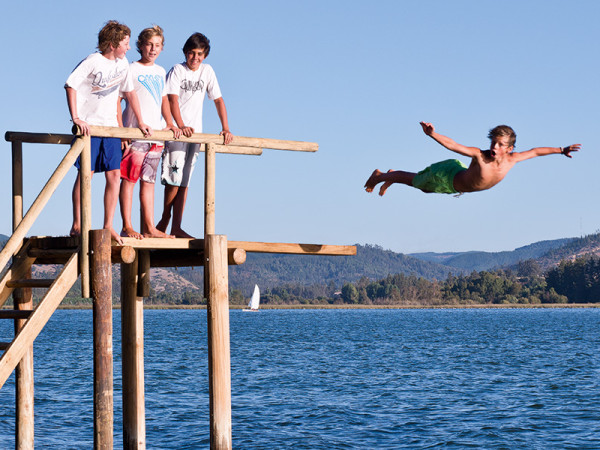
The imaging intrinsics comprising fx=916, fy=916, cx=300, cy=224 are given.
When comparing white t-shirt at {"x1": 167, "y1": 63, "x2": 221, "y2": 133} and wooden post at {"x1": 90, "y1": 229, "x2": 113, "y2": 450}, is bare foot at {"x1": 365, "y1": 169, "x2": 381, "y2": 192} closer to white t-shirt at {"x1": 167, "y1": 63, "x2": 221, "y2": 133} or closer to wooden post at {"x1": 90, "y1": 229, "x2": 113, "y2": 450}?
white t-shirt at {"x1": 167, "y1": 63, "x2": 221, "y2": 133}

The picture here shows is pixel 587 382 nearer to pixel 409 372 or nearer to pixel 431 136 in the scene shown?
pixel 409 372

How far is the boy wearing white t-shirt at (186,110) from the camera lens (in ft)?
37.3

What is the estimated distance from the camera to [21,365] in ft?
41.7

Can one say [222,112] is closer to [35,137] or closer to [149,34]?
[149,34]

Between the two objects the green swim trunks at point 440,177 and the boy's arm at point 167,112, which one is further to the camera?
the boy's arm at point 167,112

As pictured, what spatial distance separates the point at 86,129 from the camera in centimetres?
1045

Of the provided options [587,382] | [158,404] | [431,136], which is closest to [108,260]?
[431,136]

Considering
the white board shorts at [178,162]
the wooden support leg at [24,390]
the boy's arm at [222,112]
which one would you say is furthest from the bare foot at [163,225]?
the wooden support leg at [24,390]

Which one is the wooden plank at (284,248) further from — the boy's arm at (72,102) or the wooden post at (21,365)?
the wooden post at (21,365)

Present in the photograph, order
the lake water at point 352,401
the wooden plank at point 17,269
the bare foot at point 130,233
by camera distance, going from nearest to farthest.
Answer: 1. the bare foot at point 130,233
2. the wooden plank at point 17,269
3. the lake water at point 352,401

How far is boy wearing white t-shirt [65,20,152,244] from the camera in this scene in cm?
1070

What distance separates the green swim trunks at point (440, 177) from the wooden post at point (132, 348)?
180 inches

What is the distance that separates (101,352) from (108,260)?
3.62 ft

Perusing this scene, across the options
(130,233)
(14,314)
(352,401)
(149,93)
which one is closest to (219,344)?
(130,233)
